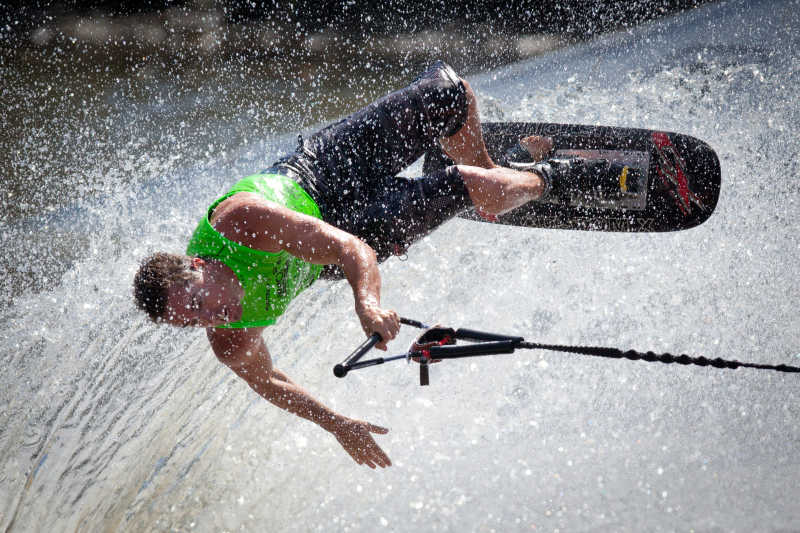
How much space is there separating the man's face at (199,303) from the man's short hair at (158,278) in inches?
0.6

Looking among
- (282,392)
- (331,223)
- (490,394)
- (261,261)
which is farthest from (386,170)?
(490,394)

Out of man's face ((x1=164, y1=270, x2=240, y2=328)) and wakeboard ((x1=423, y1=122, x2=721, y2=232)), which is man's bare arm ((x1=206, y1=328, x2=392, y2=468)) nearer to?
man's face ((x1=164, y1=270, x2=240, y2=328))

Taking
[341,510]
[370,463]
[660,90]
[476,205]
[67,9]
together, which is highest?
[67,9]

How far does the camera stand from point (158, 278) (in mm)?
1665

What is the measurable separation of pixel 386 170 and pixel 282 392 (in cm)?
89

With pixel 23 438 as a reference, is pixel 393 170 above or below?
above

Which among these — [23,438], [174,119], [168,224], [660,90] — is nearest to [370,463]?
[23,438]

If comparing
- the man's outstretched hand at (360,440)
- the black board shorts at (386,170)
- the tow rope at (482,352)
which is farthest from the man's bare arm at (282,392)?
the black board shorts at (386,170)

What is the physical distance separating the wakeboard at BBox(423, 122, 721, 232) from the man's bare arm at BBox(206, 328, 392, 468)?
1300 millimetres

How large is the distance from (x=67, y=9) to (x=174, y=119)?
1.40 meters

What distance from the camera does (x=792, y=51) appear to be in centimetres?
409

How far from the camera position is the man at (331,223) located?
5.61 feet

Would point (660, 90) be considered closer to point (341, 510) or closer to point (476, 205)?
point (476, 205)

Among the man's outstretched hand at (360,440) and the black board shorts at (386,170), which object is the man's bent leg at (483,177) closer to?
the black board shorts at (386,170)
